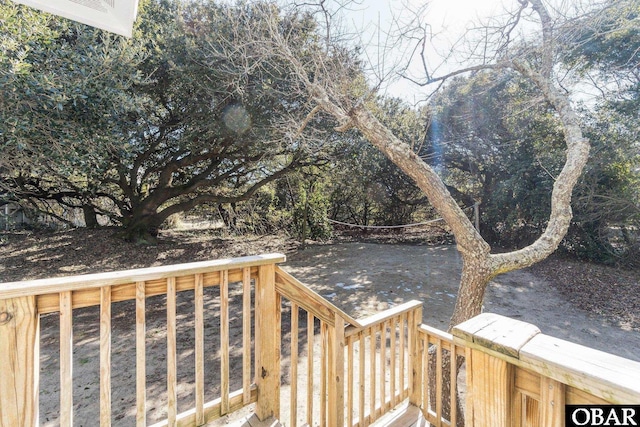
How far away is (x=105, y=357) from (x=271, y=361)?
0.76 metres

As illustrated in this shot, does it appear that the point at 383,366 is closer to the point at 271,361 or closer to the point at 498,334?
the point at 271,361

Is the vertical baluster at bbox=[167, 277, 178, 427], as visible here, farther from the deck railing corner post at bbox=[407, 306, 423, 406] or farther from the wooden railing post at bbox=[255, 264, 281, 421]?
the deck railing corner post at bbox=[407, 306, 423, 406]

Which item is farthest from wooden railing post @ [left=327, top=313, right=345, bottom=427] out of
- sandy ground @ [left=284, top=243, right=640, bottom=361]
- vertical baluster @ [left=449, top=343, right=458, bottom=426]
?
sandy ground @ [left=284, top=243, right=640, bottom=361]

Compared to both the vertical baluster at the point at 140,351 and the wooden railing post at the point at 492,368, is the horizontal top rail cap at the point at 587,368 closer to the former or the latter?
the wooden railing post at the point at 492,368

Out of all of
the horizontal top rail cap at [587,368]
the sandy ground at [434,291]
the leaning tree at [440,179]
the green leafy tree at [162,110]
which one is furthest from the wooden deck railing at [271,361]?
the green leafy tree at [162,110]

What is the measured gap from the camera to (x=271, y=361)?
1537 millimetres

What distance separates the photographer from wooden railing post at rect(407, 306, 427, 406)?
202 cm

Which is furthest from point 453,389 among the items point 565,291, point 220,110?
point 220,110

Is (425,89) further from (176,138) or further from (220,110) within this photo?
(176,138)

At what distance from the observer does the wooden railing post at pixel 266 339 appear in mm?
1505

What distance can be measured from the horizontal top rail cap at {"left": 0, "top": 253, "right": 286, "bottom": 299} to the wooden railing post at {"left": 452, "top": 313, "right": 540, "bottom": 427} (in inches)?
39.6

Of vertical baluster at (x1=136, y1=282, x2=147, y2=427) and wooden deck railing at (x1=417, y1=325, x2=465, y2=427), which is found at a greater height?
vertical baluster at (x1=136, y1=282, x2=147, y2=427)

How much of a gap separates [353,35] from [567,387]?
3.20 metres

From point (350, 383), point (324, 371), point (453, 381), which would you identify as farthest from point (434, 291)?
point (324, 371)
